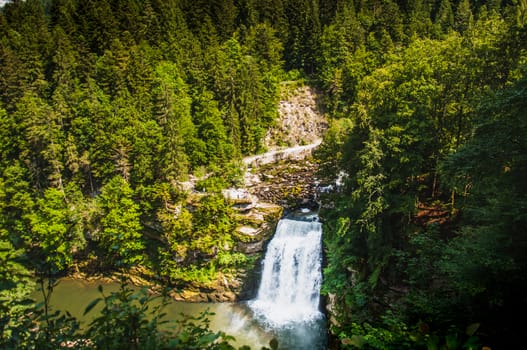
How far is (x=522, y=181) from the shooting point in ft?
27.9

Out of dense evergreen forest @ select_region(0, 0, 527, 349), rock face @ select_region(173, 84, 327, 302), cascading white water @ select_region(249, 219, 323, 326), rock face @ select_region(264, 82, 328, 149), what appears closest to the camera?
dense evergreen forest @ select_region(0, 0, 527, 349)

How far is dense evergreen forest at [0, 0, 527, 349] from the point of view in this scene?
527 cm

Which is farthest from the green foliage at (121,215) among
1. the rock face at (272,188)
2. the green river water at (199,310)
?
the rock face at (272,188)

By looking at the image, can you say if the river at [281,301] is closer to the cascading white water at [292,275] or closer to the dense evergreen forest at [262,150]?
the cascading white water at [292,275]

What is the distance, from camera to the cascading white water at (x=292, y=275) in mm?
20391

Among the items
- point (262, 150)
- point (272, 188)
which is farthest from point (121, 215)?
point (262, 150)

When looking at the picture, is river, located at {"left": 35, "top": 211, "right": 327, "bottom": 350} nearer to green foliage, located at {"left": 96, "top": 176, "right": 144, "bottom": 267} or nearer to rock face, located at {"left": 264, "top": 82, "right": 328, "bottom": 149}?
green foliage, located at {"left": 96, "top": 176, "right": 144, "bottom": 267}

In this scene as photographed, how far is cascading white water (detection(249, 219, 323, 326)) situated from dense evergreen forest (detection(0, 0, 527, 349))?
180cm

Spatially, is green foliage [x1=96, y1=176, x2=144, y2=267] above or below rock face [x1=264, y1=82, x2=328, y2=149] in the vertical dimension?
below

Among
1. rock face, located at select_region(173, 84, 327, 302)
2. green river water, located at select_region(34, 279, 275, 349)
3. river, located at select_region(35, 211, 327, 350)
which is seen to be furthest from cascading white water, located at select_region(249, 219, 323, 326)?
green river water, located at select_region(34, 279, 275, 349)

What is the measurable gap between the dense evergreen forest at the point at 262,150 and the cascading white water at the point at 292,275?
1.80m

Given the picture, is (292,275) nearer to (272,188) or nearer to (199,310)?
(199,310)

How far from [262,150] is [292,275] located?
50.2 ft

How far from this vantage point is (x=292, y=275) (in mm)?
21609
